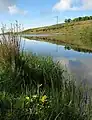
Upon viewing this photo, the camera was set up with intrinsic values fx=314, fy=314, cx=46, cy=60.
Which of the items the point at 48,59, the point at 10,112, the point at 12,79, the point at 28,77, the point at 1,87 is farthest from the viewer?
the point at 48,59

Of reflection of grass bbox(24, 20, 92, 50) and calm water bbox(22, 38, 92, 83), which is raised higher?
calm water bbox(22, 38, 92, 83)

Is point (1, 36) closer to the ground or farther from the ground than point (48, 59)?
farther from the ground

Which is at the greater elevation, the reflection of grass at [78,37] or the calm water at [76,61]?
the calm water at [76,61]

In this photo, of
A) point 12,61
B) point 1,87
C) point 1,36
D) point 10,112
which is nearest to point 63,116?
point 10,112

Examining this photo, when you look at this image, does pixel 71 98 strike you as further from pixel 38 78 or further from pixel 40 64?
pixel 40 64

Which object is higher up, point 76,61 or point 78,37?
point 76,61

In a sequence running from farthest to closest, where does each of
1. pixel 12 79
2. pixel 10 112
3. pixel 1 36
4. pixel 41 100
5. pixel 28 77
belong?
pixel 1 36, pixel 28 77, pixel 12 79, pixel 41 100, pixel 10 112

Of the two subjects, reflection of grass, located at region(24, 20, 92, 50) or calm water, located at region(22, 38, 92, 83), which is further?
reflection of grass, located at region(24, 20, 92, 50)

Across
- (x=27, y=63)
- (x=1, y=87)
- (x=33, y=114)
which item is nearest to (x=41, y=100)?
(x=33, y=114)

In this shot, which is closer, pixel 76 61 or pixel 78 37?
pixel 76 61

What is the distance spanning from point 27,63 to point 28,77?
84 cm

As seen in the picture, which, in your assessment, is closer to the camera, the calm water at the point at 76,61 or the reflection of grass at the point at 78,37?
the calm water at the point at 76,61

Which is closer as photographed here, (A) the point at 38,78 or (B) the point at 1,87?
(B) the point at 1,87

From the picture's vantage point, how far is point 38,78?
36.5 ft
